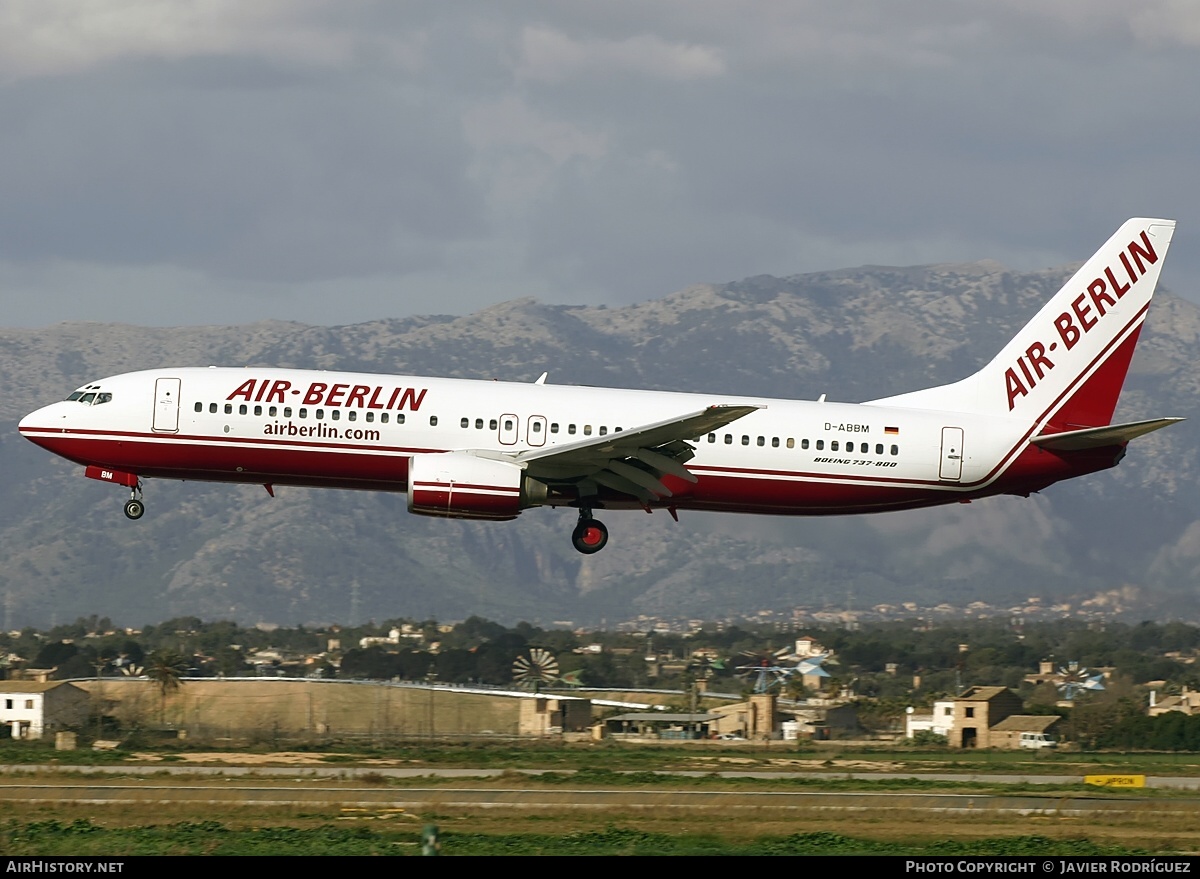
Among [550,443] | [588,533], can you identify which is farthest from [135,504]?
[588,533]

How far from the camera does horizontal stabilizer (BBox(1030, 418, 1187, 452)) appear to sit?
44188 mm

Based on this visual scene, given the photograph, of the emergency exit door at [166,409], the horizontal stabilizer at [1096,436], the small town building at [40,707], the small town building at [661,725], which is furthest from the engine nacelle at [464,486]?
the small town building at [40,707]

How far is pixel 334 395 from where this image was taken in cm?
4412

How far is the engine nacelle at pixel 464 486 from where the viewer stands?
43.2 metres

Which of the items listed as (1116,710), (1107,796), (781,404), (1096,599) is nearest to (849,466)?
(781,404)

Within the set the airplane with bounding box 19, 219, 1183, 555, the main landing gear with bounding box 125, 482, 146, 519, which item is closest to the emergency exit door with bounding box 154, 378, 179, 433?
the airplane with bounding box 19, 219, 1183, 555

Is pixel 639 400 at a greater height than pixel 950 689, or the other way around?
pixel 639 400

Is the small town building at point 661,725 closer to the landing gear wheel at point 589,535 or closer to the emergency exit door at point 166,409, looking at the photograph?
the landing gear wheel at point 589,535

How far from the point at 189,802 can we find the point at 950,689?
7004cm

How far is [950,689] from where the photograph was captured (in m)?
98.5

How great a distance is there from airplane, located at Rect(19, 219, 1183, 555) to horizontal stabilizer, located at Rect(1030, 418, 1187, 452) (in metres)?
0.06
